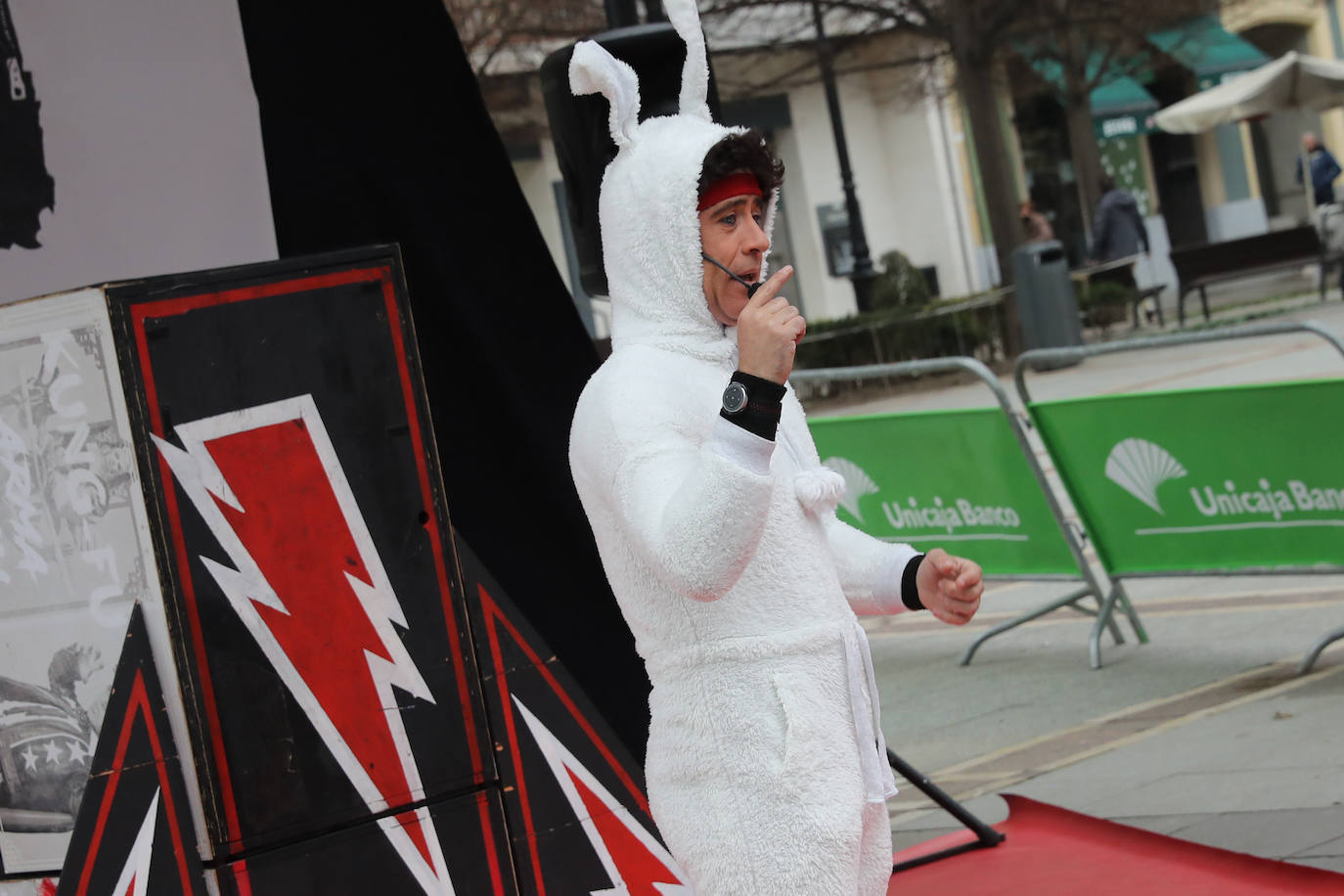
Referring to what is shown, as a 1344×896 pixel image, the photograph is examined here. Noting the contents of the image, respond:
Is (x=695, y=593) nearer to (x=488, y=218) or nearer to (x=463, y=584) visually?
(x=463, y=584)

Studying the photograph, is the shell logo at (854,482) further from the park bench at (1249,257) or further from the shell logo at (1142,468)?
the park bench at (1249,257)

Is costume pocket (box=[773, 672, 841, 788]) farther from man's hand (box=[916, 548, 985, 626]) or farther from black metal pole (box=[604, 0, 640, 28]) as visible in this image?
black metal pole (box=[604, 0, 640, 28])

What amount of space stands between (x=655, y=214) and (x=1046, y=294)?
15725 millimetres

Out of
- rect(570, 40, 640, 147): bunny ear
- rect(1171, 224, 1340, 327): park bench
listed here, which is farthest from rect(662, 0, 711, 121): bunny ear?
rect(1171, 224, 1340, 327): park bench

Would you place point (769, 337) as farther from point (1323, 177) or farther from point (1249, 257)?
point (1323, 177)

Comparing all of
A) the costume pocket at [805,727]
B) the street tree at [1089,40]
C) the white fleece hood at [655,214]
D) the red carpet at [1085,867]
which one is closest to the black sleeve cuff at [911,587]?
the costume pocket at [805,727]

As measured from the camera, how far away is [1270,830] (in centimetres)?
460

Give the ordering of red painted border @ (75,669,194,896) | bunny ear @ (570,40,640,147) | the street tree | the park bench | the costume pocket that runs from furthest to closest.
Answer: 1. the street tree
2. the park bench
3. red painted border @ (75,669,194,896)
4. bunny ear @ (570,40,640,147)
5. the costume pocket

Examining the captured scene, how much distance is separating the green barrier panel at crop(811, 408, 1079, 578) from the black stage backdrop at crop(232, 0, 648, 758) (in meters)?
3.40

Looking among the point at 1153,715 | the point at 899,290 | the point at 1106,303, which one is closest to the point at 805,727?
the point at 1153,715

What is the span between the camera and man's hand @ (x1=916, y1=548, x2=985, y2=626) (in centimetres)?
284

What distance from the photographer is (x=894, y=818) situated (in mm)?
5547

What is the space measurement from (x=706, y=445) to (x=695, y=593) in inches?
9.2

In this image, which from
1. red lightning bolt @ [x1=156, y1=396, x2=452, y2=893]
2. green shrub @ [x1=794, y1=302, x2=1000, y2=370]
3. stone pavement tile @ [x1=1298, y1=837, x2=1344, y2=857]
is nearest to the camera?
red lightning bolt @ [x1=156, y1=396, x2=452, y2=893]
